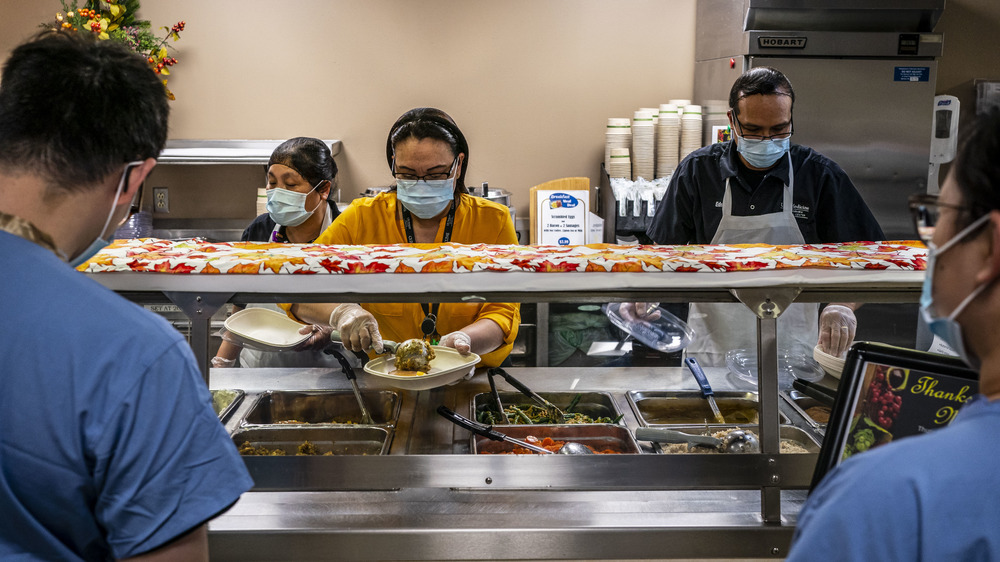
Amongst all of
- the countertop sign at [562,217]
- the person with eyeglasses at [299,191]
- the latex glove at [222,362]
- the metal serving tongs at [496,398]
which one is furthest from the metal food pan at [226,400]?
the countertop sign at [562,217]

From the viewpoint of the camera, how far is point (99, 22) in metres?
4.62

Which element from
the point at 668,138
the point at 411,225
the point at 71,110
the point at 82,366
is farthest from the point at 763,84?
the point at 82,366

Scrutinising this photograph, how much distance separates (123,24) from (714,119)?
3.80 metres

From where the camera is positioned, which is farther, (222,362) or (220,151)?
(220,151)

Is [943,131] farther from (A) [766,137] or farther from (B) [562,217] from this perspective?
(A) [766,137]

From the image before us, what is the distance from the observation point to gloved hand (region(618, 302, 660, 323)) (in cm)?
250

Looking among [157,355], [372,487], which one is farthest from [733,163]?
[157,355]

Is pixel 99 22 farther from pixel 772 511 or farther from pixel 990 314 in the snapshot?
pixel 990 314

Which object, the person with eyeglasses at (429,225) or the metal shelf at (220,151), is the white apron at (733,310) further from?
the metal shelf at (220,151)

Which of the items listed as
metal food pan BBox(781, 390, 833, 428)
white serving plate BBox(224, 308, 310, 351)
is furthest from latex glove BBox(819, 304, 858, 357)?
white serving plate BBox(224, 308, 310, 351)

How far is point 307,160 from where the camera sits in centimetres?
312

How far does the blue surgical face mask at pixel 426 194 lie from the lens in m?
2.52

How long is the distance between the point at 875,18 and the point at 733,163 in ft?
6.32

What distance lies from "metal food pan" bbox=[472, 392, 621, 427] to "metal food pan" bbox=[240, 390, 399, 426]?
261 millimetres
